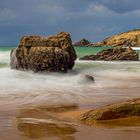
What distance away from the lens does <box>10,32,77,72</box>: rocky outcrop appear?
73.4 ft

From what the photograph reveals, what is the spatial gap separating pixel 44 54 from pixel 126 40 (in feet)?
383

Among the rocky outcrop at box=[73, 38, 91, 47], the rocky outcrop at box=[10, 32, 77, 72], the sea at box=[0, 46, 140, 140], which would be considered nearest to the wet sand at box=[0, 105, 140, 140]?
the sea at box=[0, 46, 140, 140]

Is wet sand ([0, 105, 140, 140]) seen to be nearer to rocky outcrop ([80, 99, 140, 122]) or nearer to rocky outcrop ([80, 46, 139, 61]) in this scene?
rocky outcrop ([80, 99, 140, 122])

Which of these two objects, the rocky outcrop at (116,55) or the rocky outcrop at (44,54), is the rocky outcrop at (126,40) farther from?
the rocky outcrop at (44,54)

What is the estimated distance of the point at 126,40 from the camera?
137250 mm

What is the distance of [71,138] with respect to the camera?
22.5ft

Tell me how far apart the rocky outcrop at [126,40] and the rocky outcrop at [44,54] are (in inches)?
4261

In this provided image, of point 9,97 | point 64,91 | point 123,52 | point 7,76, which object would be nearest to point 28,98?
point 9,97

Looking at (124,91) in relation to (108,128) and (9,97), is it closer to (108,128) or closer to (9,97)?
(9,97)

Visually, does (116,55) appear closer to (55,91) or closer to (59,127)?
(55,91)

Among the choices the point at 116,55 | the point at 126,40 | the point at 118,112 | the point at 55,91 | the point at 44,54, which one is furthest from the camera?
the point at 126,40

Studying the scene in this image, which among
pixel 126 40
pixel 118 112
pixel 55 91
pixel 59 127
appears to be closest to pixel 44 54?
pixel 55 91

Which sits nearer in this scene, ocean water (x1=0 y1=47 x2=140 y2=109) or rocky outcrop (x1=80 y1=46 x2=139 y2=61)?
ocean water (x1=0 y1=47 x2=140 y2=109)

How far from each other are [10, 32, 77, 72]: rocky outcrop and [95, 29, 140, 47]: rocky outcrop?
108 metres
